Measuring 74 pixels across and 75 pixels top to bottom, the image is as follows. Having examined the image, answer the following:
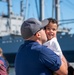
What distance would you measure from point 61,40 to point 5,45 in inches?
282

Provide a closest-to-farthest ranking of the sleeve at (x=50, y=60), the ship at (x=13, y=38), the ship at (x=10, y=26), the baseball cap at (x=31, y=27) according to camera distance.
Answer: the sleeve at (x=50, y=60) < the baseball cap at (x=31, y=27) < the ship at (x=13, y=38) < the ship at (x=10, y=26)

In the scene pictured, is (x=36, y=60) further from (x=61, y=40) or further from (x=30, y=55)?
(x=61, y=40)

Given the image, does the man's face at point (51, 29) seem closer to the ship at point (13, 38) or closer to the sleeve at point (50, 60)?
the sleeve at point (50, 60)

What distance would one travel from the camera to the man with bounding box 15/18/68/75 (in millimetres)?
2387

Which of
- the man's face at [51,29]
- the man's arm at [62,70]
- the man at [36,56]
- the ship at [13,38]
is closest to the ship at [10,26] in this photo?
the ship at [13,38]

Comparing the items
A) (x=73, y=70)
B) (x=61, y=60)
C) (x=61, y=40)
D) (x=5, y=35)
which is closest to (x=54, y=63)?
(x=61, y=60)

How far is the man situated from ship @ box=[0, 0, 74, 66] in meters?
38.7

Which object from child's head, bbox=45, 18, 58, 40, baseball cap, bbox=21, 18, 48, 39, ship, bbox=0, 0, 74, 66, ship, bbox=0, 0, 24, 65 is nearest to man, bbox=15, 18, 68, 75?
baseball cap, bbox=21, 18, 48, 39

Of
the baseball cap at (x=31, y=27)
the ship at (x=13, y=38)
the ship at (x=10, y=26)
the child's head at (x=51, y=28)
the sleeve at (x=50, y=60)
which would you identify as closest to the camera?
the sleeve at (x=50, y=60)

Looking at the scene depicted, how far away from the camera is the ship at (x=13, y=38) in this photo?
4256cm

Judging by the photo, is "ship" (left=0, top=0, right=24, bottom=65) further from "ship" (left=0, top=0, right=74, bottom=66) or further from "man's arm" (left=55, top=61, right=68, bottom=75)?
"man's arm" (left=55, top=61, right=68, bottom=75)

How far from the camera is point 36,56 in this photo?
95.2 inches

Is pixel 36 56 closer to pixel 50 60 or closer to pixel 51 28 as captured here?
pixel 50 60

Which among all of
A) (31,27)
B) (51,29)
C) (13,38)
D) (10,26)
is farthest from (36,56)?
(10,26)
